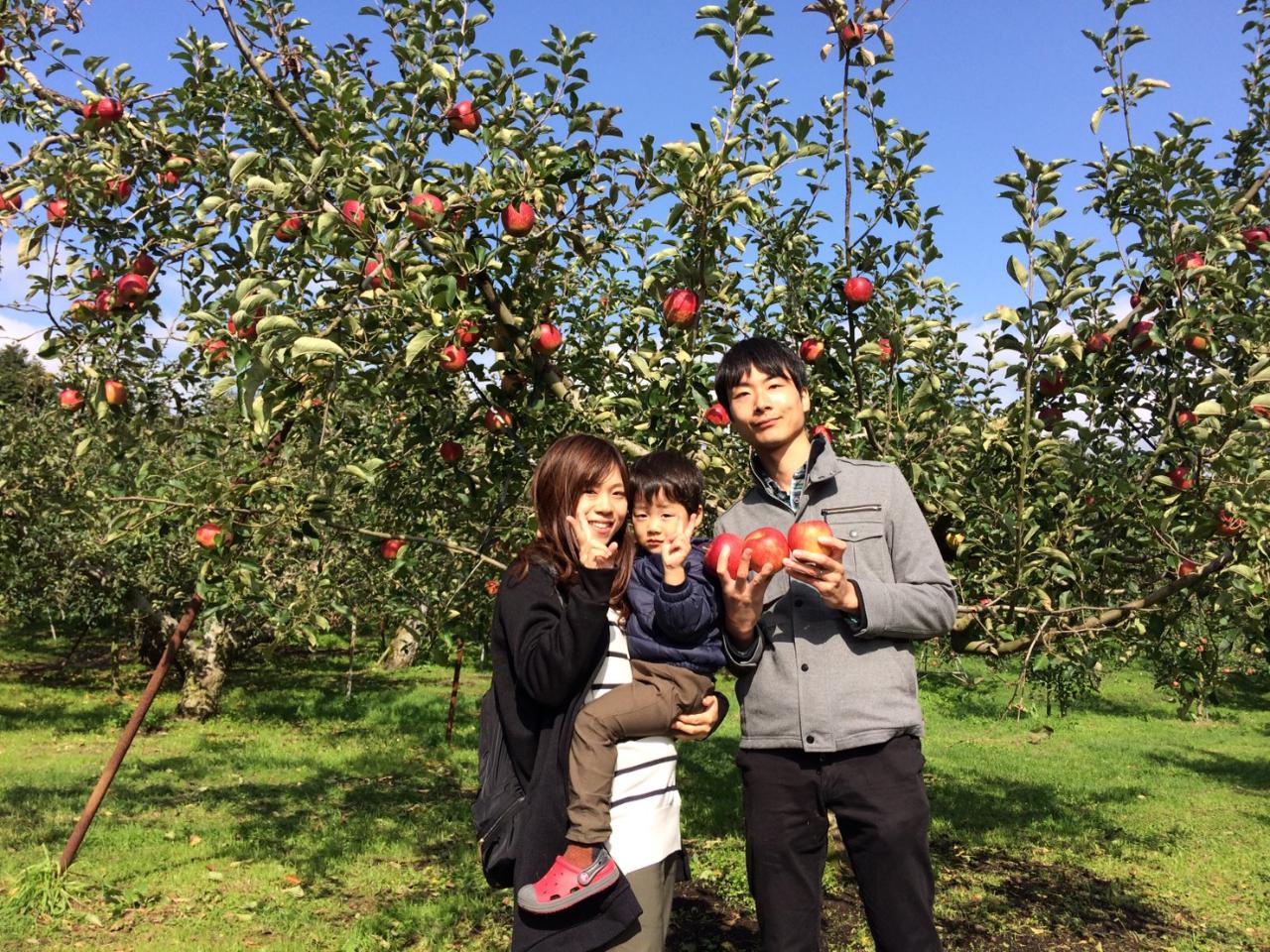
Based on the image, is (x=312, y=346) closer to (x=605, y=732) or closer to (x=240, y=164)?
(x=240, y=164)

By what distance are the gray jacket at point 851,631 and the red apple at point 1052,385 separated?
1.75 m

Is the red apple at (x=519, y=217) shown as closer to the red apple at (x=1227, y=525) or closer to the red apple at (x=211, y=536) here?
the red apple at (x=211, y=536)

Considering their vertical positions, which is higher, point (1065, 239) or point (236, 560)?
point (1065, 239)

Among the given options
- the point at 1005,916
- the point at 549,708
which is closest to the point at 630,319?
the point at 549,708

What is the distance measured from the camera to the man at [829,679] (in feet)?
6.33

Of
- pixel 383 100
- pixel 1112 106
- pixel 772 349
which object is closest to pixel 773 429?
pixel 772 349

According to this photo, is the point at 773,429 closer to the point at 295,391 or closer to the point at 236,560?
the point at 295,391

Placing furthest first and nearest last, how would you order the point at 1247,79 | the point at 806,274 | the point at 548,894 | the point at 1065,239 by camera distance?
the point at 1247,79, the point at 806,274, the point at 1065,239, the point at 548,894

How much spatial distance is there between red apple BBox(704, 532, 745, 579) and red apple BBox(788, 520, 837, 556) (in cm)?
12

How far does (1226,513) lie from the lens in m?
3.22

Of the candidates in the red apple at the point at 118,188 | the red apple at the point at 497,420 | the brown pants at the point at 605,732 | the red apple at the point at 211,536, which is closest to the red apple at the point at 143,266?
the red apple at the point at 118,188

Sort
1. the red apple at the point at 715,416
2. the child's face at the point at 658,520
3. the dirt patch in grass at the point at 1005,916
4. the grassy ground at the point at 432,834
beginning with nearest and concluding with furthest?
1. the child's face at the point at 658,520
2. the red apple at the point at 715,416
3. the dirt patch in grass at the point at 1005,916
4. the grassy ground at the point at 432,834

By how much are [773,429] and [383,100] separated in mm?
1988

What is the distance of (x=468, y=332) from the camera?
3.12 meters
